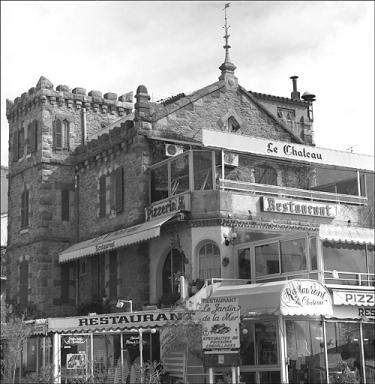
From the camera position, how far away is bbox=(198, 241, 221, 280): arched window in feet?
88.4

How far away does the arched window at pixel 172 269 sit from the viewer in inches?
1094

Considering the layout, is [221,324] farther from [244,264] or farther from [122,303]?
[122,303]

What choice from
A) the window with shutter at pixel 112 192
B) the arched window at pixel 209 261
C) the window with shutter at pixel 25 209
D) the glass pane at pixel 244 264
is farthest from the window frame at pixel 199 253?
the window with shutter at pixel 25 209

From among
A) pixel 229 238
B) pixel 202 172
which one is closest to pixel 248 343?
pixel 229 238

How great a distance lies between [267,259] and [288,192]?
4.13 metres

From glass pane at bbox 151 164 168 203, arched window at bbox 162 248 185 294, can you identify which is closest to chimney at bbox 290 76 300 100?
glass pane at bbox 151 164 168 203

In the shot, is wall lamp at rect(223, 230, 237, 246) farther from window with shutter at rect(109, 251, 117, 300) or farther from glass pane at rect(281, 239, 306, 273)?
window with shutter at rect(109, 251, 117, 300)

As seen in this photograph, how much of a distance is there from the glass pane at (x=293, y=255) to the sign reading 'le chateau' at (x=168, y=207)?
3.86m

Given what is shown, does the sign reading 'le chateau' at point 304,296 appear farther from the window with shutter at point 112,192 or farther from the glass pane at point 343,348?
the window with shutter at point 112,192

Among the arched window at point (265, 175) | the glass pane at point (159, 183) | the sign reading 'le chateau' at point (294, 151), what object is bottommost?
the glass pane at point (159, 183)

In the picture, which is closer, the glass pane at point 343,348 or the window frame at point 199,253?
the glass pane at point 343,348

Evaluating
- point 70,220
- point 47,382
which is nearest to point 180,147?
point 70,220

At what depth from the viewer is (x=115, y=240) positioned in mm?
29359

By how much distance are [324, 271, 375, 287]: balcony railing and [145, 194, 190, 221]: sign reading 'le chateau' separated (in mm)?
5686
